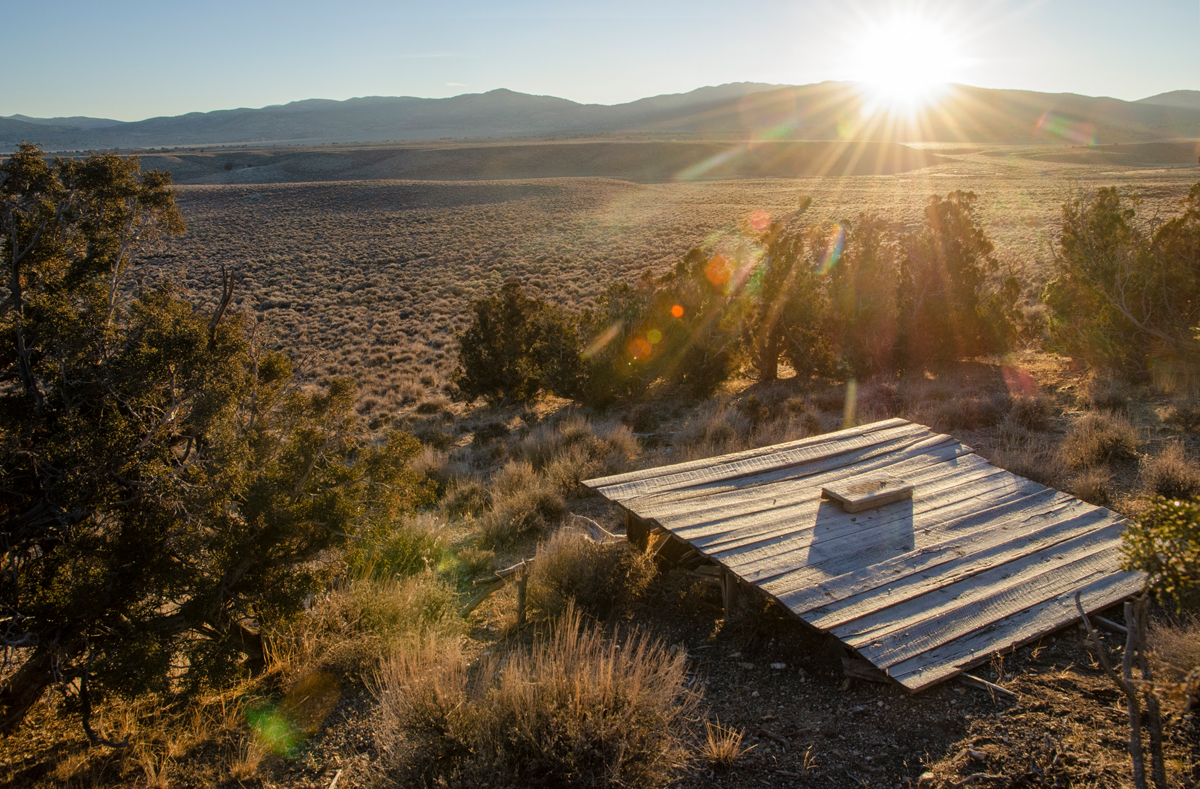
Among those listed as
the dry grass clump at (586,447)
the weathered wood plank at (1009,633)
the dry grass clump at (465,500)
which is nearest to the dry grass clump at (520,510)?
the dry grass clump at (465,500)

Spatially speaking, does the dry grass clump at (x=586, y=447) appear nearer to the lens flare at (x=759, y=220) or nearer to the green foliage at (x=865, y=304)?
the green foliage at (x=865, y=304)

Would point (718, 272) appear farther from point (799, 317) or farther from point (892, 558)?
point (892, 558)

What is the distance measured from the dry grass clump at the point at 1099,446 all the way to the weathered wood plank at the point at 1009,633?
259cm

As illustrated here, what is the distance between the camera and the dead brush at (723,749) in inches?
126

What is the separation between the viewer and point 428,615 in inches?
192

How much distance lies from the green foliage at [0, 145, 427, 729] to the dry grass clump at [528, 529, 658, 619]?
142 cm

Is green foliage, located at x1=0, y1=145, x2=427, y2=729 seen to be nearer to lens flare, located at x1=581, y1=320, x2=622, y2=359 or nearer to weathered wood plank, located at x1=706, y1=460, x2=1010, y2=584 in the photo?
weathered wood plank, located at x1=706, y1=460, x2=1010, y2=584

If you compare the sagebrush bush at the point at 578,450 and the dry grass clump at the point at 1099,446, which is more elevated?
the dry grass clump at the point at 1099,446

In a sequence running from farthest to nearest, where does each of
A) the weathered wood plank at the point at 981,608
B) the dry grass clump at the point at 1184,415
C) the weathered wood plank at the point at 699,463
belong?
the dry grass clump at the point at 1184,415
the weathered wood plank at the point at 699,463
the weathered wood plank at the point at 981,608

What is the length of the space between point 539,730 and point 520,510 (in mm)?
3941

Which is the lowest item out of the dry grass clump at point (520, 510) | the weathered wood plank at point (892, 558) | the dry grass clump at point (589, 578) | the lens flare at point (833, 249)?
the dry grass clump at point (520, 510)

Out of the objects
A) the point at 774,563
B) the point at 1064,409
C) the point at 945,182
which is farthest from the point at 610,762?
the point at 945,182

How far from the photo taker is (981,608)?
3922 mm

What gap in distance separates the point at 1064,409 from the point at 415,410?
11786 millimetres
